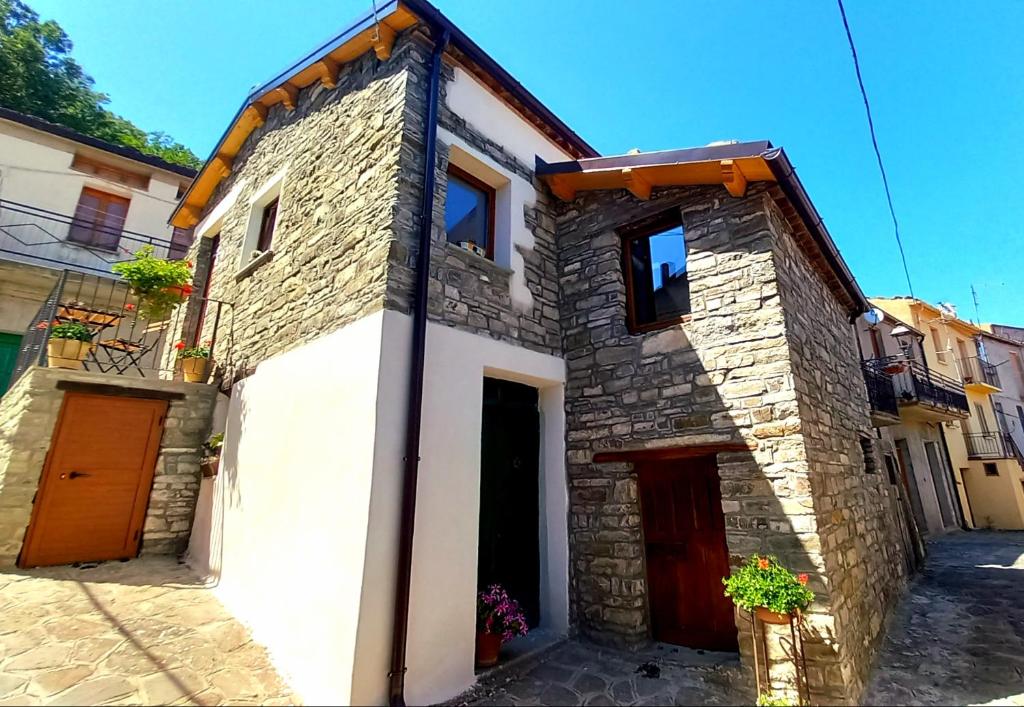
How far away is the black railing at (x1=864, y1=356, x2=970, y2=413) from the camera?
11379 millimetres

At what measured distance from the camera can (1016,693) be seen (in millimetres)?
3896

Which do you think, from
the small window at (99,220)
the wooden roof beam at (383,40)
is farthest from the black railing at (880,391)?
the small window at (99,220)

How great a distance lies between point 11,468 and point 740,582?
320 inches

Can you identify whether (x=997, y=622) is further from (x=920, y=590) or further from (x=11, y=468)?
(x=11, y=468)

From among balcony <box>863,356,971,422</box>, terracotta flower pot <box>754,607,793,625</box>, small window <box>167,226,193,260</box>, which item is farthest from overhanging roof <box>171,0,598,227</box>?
balcony <box>863,356,971,422</box>

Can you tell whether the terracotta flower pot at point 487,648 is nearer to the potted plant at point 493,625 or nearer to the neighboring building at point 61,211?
the potted plant at point 493,625

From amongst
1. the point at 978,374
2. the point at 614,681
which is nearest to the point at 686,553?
the point at 614,681

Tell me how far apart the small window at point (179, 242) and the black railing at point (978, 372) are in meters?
26.7

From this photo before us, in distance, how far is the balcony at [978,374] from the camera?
58.5 ft

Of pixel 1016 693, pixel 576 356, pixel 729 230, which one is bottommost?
pixel 1016 693

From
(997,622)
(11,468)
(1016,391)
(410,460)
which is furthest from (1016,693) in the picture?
(1016,391)

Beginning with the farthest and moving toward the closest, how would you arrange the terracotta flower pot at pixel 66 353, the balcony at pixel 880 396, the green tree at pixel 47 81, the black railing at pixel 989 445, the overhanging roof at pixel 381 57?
the black railing at pixel 989 445 < the green tree at pixel 47 81 < the balcony at pixel 880 396 < the terracotta flower pot at pixel 66 353 < the overhanging roof at pixel 381 57

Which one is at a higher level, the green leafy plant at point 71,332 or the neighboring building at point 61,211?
the neighboring building at point 61,211

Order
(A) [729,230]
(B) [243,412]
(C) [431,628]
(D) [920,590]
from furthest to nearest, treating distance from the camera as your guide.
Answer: (D) [920,590] → (B) [243,412] → (A) [729,230] → (C) [431,628]
